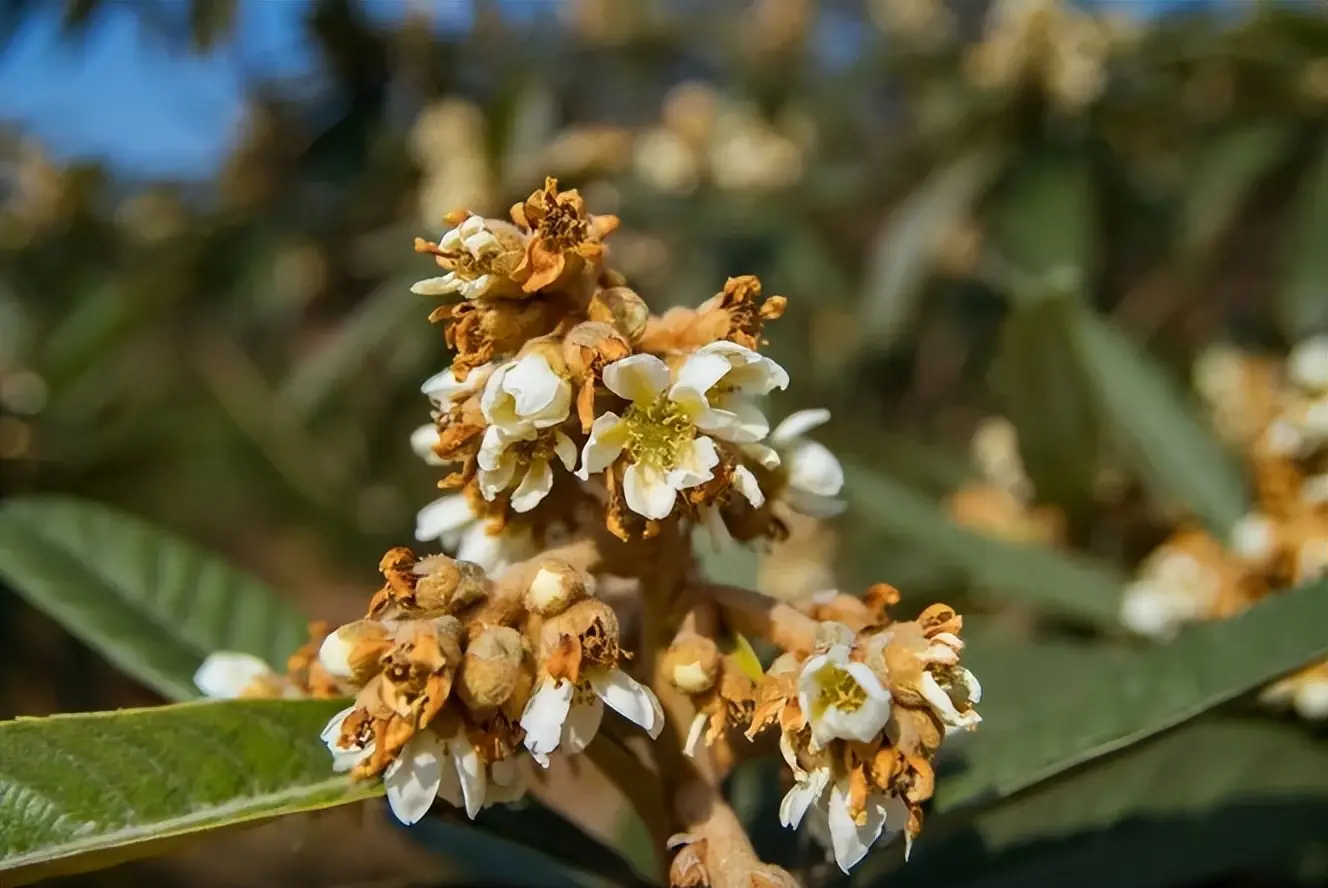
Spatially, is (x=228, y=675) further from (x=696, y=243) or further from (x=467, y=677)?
(x=696, y=243)

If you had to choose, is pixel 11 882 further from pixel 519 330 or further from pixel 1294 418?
pixel 1294 418

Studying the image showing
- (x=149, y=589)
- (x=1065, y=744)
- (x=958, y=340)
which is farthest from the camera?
(x=958, y=340)

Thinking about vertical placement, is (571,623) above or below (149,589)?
above

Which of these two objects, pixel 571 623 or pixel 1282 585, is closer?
pixel 571 623

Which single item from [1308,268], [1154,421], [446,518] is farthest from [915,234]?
[446,518]

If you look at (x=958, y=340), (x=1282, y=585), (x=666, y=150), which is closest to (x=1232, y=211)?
(x=958, y=340)
